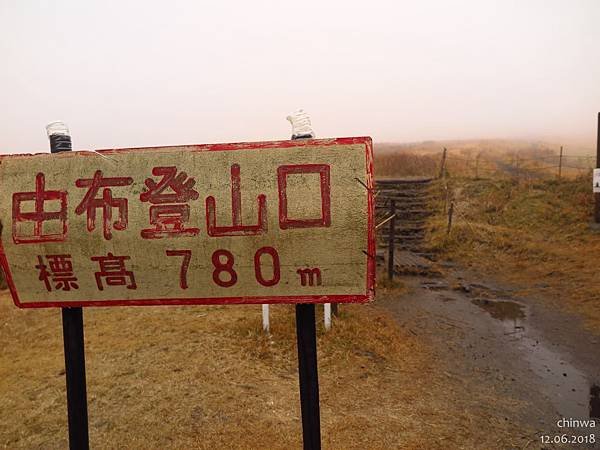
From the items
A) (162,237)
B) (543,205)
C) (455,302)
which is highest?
(162,237)

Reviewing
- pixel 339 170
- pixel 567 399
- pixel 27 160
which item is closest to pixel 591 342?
pixel 567 399

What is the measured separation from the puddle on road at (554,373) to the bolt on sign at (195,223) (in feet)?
15.4

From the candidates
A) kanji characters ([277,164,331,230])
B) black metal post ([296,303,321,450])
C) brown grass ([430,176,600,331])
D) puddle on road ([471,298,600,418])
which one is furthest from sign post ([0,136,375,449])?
brown grass ([430,176,600,331])

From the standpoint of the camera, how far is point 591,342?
299 inches

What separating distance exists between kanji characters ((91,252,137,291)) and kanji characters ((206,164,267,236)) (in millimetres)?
648

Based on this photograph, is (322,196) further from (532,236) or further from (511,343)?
(532,236)

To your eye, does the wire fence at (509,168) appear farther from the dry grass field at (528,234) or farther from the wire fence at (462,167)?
the dry grass field at (528,234)

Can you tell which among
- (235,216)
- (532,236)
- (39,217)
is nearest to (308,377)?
(235,216)

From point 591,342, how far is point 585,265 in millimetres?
4330

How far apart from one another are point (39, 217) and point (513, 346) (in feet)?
25.1

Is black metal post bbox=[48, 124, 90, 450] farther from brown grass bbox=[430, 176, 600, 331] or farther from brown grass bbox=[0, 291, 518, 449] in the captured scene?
brown grass bbox=[430, 176, 600, 331]

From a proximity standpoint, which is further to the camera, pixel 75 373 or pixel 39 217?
pixel 75 373

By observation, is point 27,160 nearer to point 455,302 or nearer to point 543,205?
point 455,302

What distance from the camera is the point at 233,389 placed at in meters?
5.96
